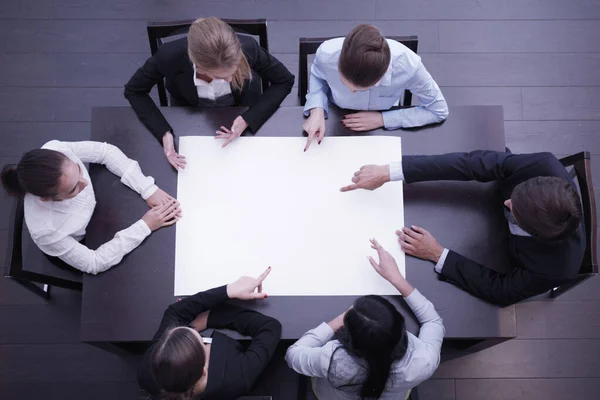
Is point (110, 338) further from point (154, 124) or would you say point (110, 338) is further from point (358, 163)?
point (358, 163)

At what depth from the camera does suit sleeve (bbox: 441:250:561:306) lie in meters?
1.26

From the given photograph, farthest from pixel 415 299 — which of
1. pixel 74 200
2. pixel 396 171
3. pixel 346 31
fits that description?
pixel 346 31

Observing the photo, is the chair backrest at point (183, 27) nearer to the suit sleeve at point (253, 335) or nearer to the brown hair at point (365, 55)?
the brown hair at point (365, 55)

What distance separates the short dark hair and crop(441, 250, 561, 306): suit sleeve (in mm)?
137

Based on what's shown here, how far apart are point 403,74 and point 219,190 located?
0.67 meters

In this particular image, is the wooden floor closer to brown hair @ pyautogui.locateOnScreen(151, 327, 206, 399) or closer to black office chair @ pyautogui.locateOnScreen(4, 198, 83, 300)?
black office chair @ pyautogui.locateOnScreen(4, 198, 83, 300)

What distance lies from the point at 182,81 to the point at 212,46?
31 cm

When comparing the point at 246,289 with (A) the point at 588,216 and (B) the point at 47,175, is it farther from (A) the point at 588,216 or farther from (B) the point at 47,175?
(A) the point at 588,216

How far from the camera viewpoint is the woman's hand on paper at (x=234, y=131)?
140cm

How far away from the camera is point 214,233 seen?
1360 millimetres

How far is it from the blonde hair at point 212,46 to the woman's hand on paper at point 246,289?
62 cm

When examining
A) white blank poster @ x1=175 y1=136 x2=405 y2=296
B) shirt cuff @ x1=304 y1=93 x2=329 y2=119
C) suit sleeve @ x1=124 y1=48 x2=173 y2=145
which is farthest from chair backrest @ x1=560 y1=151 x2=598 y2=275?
suit sleeve @ x1=124 y1=48 x2=173 y2=145

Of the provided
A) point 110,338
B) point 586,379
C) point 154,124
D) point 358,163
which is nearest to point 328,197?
point 358,163


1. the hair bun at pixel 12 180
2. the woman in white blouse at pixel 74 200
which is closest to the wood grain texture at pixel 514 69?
the woman in white blouse at pixel 74 200
